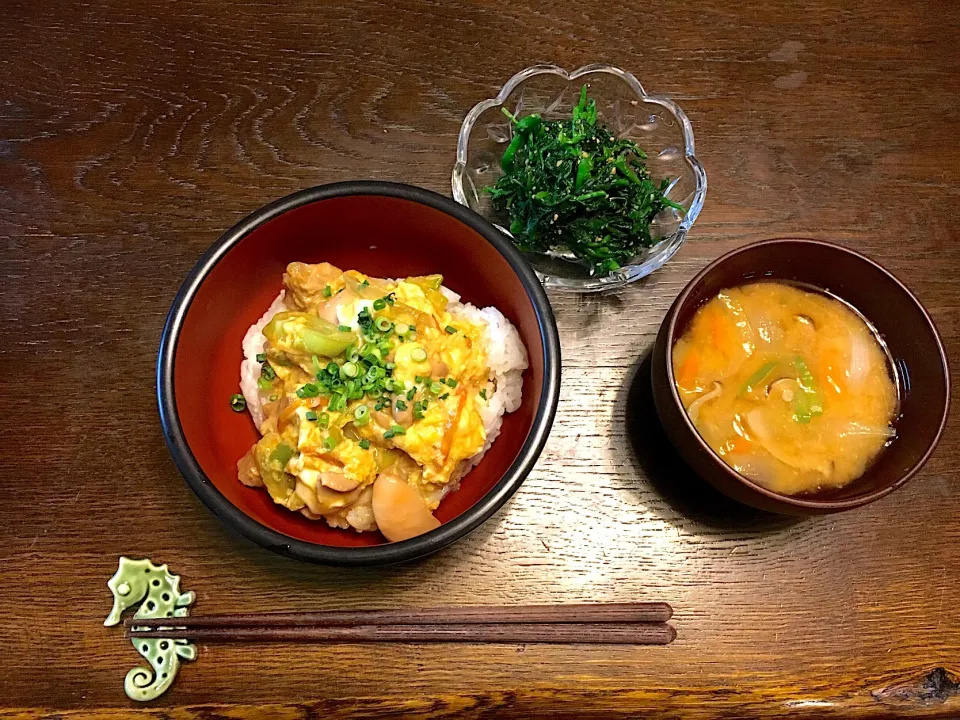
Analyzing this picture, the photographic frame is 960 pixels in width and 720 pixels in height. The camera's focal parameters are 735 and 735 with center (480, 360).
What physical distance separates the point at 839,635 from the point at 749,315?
1016 mm

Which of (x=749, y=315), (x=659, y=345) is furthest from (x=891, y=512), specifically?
(x=659, y=345)

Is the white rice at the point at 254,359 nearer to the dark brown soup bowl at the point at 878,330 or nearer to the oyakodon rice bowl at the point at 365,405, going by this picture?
the oyakodon rice bowl at the point at 365,405

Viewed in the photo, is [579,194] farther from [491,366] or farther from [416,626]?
[416,626]

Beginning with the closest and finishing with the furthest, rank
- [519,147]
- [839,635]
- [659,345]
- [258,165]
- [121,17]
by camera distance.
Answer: [659,345] → [839,635] → [519,147] → [258,165] → [121,17]

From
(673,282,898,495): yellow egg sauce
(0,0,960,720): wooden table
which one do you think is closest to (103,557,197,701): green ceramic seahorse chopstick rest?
(0,0,960,720): wooden table

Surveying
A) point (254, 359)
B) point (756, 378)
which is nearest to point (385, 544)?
point (254, 359)

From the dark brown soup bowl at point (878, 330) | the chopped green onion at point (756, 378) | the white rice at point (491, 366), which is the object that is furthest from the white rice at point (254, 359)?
the chopped green onion at point (756, 378)

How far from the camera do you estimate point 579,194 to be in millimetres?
2188

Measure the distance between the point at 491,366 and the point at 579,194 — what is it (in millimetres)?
575

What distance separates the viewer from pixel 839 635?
2215 mm

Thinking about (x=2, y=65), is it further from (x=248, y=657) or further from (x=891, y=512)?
(x=891, y=512)

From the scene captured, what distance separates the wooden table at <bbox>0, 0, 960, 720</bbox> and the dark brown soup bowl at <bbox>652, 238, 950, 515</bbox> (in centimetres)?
36

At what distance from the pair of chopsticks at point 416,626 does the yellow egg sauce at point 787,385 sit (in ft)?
1.90

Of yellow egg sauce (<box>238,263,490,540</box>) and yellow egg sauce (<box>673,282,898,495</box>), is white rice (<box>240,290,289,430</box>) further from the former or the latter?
yellow egg sauce (<box>673,282,898,495</box>)
